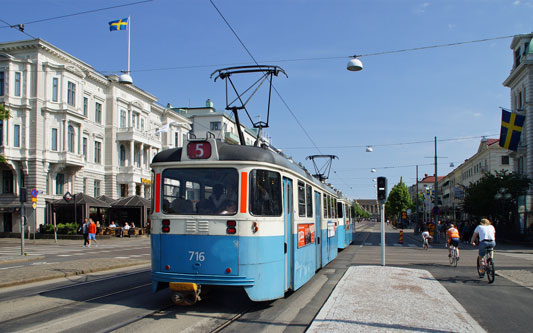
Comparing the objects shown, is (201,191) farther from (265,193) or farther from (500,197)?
(500,197)

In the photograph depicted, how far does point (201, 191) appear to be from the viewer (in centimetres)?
809

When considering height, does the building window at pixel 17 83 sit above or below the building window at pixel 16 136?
above

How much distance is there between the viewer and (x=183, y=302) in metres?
7.92

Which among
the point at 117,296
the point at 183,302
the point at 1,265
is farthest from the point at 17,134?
the point at 183,302

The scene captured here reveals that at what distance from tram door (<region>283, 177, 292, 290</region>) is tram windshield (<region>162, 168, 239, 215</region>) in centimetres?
124

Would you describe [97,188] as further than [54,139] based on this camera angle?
Yes

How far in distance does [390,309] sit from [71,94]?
133 feet

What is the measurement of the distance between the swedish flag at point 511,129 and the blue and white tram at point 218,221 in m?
25.8

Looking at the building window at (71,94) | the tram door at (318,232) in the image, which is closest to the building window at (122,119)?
the building window at (71,94)

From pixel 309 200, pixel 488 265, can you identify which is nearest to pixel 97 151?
pixel 309 200

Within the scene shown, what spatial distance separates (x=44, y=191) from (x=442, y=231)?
3975cm

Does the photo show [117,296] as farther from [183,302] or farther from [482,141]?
[482,141]

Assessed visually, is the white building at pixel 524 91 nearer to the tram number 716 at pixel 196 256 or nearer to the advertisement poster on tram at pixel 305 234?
the advertisement poster on tram at pixel 305 234

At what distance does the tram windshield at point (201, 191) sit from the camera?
26.3 ft
